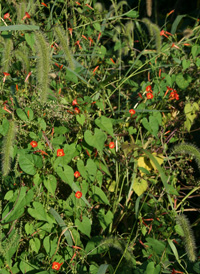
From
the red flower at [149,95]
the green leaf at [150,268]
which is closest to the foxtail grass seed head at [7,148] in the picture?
the green leaf at [150,268]

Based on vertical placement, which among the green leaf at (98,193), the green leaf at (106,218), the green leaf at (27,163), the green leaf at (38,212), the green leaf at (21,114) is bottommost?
the green leaf at (106,218)

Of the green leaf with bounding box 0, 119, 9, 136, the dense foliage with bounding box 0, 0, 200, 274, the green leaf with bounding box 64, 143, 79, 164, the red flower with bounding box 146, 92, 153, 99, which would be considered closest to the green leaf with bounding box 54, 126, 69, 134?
the dense foliage with bounding box 0, 0, 200, 274

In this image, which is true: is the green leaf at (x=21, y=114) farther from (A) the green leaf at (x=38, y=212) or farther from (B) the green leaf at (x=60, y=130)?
(A) the green leaf at (x=38, y=212)

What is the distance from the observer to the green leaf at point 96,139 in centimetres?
223

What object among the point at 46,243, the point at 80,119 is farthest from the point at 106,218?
the point at 80,119

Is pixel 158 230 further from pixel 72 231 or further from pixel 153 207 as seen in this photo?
pixel 72 231

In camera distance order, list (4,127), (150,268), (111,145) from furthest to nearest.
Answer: (111,145) < (4,127) < (150,268)

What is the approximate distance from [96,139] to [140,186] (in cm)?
46

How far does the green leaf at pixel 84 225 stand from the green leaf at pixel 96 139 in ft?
1.36

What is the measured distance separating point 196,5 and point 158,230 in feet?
11.0

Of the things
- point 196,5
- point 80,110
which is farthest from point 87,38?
point 196,5

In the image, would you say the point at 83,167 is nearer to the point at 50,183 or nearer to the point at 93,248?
the point at 50,183

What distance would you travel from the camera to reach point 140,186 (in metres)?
2.47

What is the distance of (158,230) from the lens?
2.29 metres
